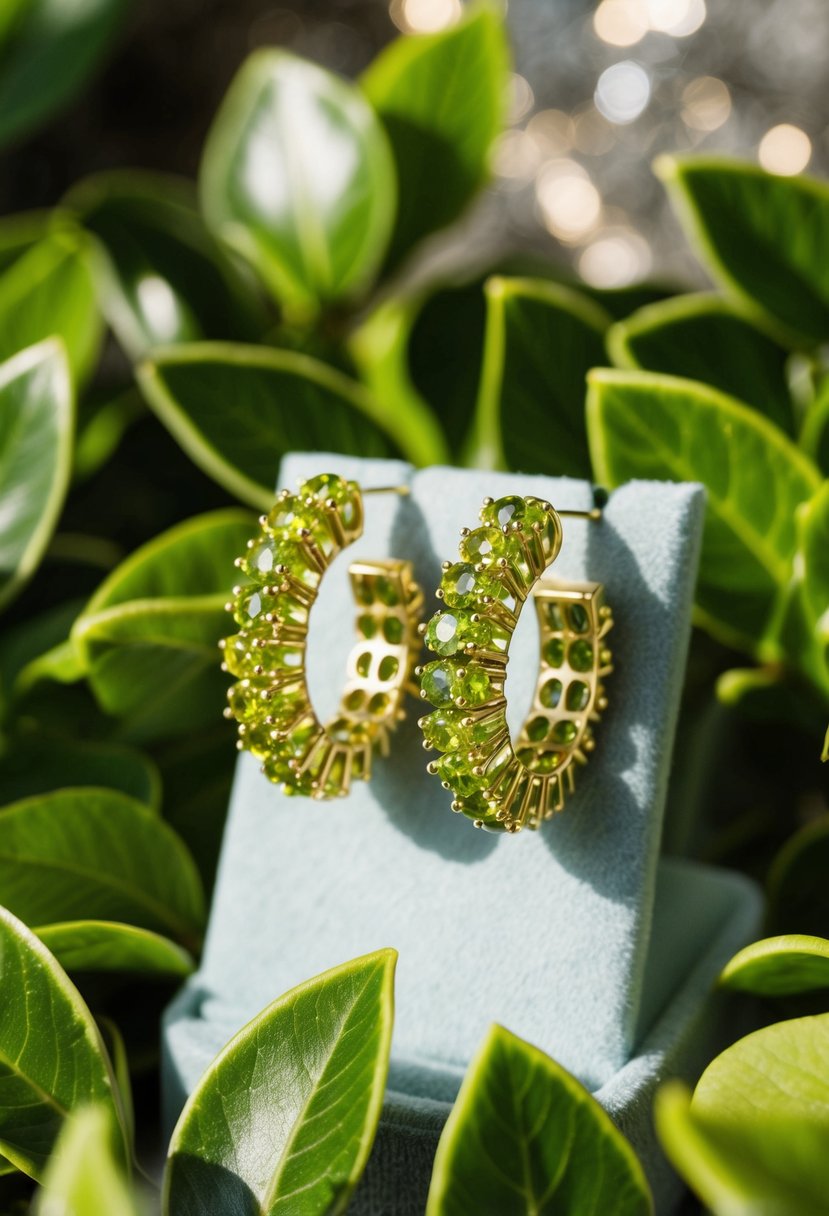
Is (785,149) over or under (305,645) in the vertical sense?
over

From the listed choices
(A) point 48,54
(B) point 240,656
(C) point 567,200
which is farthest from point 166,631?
(C) point 567,200

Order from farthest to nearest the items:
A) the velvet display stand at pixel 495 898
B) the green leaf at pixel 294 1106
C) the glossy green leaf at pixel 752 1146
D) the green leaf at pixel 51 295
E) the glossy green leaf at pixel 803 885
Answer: the green leaf at pixel 51 295, the glossy green leaf at pixel 803 885, the velvet display stand at pixel 495 898, the green leaf at pixel 294 1106, the glossy green leaf at pixel 752 1146

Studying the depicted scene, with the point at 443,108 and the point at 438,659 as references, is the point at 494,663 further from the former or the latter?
the point at 443,108

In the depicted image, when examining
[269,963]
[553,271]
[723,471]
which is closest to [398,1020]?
[269,963]

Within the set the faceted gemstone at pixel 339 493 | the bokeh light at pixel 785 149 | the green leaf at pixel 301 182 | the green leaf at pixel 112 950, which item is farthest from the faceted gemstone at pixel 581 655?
the bokeh light at pixel 785 149

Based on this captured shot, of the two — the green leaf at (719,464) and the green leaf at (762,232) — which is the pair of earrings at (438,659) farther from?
the green leaf at (762,232)

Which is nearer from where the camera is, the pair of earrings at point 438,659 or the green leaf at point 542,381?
the pair of earrings at point 438,659

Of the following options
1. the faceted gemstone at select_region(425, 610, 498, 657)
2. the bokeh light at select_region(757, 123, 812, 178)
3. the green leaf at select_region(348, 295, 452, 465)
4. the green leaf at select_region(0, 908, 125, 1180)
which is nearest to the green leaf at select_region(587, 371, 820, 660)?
the faceted gemstone at select_region(425, 610, 498, 657)
